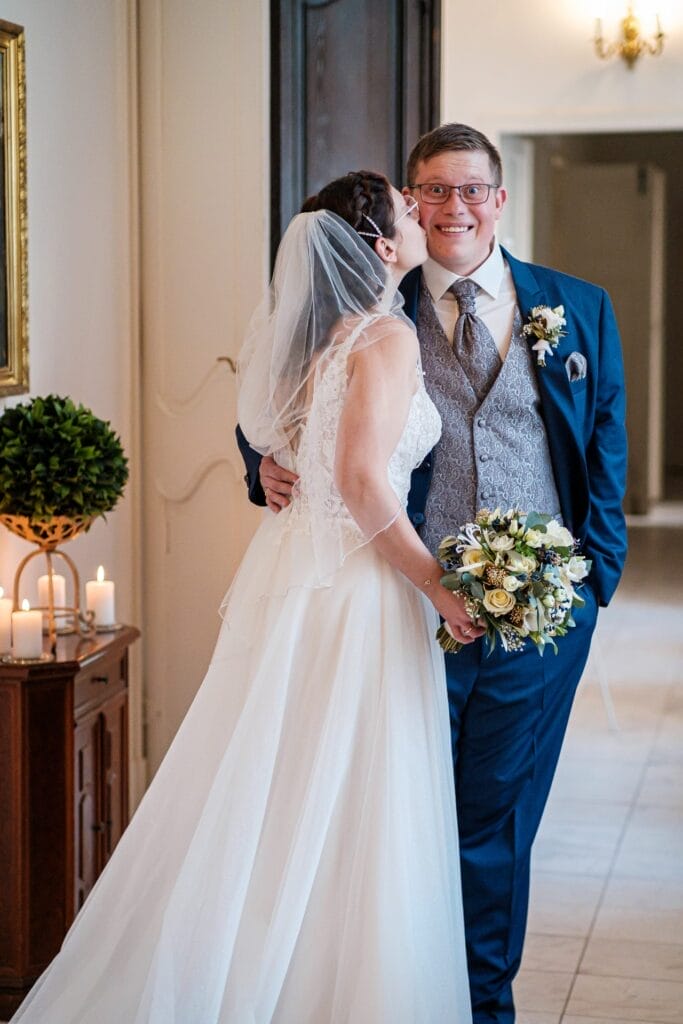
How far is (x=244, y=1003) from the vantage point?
7.89 feet

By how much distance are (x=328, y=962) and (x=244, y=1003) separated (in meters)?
0.16

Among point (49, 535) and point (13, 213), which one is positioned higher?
point (13, 213)

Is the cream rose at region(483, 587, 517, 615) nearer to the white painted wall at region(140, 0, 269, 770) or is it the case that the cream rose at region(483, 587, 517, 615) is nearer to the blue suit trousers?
the blue suit trousers

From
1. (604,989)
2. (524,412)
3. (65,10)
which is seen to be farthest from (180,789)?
(65,10)

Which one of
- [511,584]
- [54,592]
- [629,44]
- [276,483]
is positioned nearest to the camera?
[511,584]

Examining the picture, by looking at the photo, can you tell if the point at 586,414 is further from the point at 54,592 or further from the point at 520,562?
the point at 54,592

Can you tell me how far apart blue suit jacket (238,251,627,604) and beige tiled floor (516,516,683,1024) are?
952 millimetres

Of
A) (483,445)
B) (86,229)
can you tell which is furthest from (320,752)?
(86,229)

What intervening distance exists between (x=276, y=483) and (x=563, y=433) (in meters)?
0.56

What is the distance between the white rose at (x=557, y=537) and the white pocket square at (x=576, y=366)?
454mm

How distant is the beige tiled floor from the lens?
3.22 meters

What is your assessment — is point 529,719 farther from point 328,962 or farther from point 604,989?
point 604,989

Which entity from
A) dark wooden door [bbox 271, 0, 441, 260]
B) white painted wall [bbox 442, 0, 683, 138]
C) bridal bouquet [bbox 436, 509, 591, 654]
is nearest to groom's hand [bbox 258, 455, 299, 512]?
bridal bouquet [bbox 436, 509, 591, 654]

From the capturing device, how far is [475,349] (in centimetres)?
280
